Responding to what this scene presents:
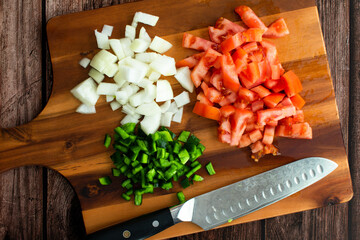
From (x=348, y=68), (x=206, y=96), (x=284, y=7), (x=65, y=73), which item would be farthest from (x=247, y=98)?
(x=65, y=73)

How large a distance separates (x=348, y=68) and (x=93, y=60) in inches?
64.5

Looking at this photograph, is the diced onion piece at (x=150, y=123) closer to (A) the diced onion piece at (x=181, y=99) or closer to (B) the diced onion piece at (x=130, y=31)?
(A) the diced onion piece at (x=181, y=99)

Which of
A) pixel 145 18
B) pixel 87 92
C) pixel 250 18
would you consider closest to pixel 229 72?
pixel 250 18

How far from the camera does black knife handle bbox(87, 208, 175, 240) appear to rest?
175cm

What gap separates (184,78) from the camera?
1870 mm

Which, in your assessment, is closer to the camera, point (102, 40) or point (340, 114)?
point (102, 40)

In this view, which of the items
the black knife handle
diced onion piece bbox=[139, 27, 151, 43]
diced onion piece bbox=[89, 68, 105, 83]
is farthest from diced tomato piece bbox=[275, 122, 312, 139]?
diced onion piece bbox=[89, 68, 105, 83]

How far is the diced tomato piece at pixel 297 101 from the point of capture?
1871 millimetres

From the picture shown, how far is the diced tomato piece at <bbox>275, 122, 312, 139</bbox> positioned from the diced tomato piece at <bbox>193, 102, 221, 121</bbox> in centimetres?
40

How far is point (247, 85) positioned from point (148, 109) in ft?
1.96

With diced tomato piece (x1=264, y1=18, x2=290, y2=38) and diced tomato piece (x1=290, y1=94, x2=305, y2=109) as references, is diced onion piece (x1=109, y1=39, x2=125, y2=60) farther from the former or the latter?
diced tomato piece (x1=290, y1=94, x2=305, y2=109)

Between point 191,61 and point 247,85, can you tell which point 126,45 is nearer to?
point 191,61

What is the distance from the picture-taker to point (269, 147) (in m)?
1.89

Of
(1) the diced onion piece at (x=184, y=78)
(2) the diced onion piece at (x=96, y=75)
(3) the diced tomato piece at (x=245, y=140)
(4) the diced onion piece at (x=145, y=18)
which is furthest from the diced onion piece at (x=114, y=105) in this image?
(3) the diced tomato piece at (x=245, y=140)
